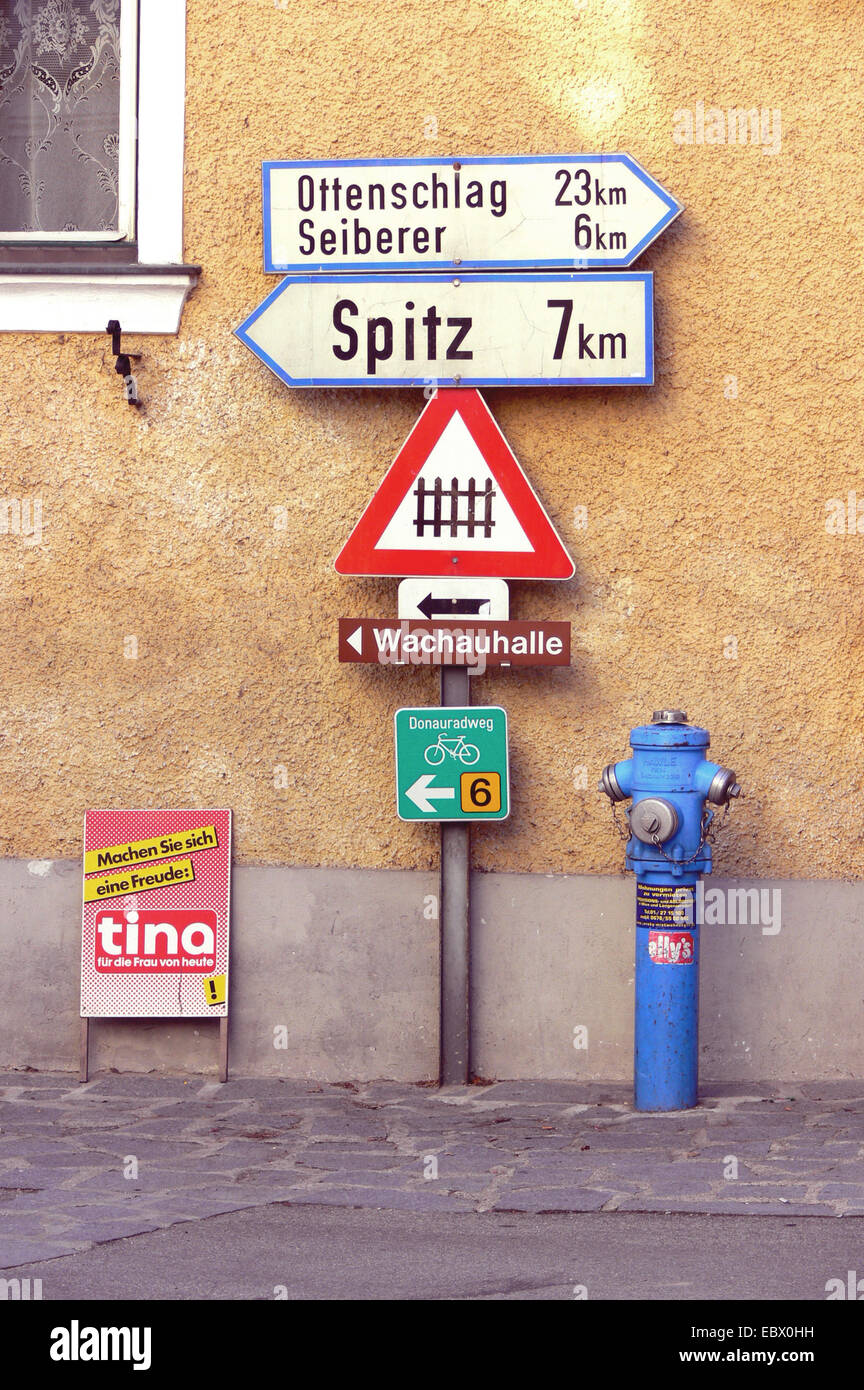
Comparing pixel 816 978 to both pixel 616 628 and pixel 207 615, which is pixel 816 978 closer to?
pixel 616 628

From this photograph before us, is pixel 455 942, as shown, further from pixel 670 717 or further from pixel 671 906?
pixel 670 717

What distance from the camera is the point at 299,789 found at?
6.93m

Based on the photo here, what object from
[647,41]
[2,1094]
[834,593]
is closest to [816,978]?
[834,593]

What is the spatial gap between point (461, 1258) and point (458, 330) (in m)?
3.79

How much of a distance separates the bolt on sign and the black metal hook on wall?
179 centimetres

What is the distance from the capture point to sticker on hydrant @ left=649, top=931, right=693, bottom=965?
20.2 ft

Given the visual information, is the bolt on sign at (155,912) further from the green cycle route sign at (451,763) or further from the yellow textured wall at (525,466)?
the green cycle route sign at (451,763)

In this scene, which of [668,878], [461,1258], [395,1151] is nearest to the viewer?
[461,1258]

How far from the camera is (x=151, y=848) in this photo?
6.92 metres

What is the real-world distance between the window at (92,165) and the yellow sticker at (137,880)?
2316mm

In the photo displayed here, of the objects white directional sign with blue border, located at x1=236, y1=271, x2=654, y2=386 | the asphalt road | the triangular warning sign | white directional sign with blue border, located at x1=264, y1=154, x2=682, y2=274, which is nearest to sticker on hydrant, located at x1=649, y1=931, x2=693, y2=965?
the asphalt road

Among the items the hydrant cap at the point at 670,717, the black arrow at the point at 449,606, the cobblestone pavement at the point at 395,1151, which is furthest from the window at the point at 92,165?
the cobblestone pavement at the point at 395,1151

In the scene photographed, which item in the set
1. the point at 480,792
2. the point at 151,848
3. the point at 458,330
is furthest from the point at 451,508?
the point at 151,848

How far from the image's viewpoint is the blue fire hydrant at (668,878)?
Result: 610cm
